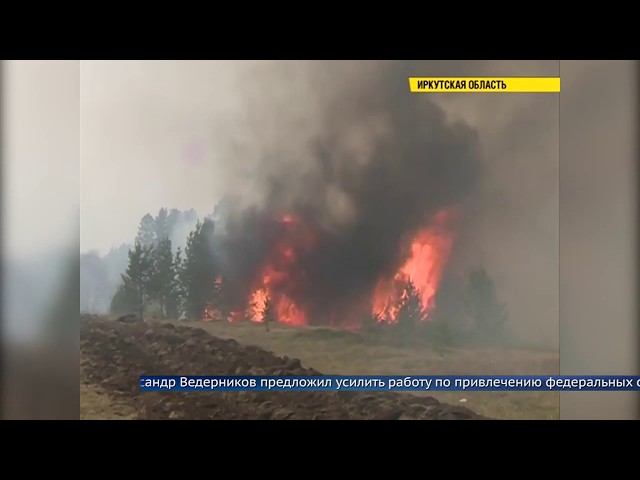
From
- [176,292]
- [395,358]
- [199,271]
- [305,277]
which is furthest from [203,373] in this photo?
[395,358]

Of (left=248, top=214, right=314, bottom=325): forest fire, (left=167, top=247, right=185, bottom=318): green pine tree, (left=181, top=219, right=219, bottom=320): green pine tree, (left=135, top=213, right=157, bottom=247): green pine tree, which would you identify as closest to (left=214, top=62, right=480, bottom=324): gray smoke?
(left=248, top=214, right=314, bottom=325): forest fire

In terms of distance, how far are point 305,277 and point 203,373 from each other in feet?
3.20

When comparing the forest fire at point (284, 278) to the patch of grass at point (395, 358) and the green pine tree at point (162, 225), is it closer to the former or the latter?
the patch of grass at point (395, 358)

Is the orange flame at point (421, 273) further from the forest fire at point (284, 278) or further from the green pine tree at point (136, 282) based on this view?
the green pine tree at point (136, 282)

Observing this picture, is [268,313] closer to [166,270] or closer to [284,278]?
[284,278]

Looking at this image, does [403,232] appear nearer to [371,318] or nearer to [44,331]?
[371,318]

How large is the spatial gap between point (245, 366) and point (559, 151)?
2649 mm

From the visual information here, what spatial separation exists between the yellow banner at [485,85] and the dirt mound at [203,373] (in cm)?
211

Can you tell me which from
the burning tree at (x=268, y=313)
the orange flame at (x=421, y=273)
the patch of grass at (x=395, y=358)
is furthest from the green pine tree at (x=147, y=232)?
the orange flame at (x=421, y=273)

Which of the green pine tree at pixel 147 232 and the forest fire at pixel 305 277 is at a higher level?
A: the green pine tree at pixel 147 232

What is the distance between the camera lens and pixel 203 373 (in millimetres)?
4023

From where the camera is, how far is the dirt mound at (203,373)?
4004 millimetres

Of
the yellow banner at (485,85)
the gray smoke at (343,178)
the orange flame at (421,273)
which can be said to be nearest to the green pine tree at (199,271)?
the gray smoke at (343,178)

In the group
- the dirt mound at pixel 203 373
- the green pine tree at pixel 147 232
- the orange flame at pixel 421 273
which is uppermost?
the green pine tree at pixel 147 232
